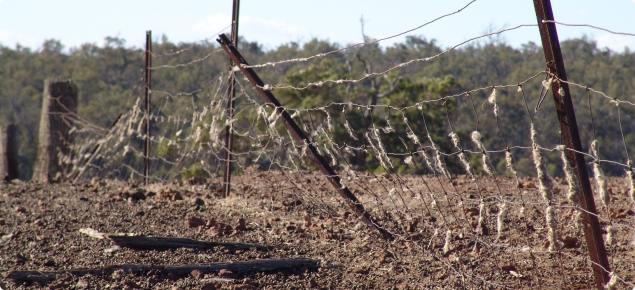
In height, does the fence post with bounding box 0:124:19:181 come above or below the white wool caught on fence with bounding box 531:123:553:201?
above

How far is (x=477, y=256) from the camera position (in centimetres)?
237

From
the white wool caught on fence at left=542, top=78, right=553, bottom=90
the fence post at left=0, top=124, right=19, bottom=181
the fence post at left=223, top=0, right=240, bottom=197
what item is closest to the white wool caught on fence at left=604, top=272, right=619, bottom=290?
the white wool caught on fence at left=542, top=78, right=553, bottom=90

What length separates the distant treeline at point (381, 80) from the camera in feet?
54.0

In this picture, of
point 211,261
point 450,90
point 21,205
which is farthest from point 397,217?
point 450,90

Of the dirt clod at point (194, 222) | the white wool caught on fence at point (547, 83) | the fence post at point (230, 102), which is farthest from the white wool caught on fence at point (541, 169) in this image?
the fence post at point (230, 102)

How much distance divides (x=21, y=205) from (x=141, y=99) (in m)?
1.48

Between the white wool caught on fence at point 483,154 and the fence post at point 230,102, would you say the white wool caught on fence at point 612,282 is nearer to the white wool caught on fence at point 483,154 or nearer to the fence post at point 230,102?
the white wool caught on fence at point 483,154

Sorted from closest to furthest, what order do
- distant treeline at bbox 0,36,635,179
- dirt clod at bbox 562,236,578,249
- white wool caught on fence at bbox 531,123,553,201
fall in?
1. white wool caught on fence at bbox 531,123,553,201
2. dirt clod at bbox 562,236,578,249
3. distant treeline at bbox 0,36,635,179

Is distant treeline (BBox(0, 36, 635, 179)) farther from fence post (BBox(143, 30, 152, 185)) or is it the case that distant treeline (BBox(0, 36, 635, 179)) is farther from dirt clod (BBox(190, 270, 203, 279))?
dirt clod (BBox(190, 270, 203, 279))

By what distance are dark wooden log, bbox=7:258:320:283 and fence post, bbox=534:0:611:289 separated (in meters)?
1.22

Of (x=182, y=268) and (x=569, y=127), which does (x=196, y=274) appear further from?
(x=569, y=127)

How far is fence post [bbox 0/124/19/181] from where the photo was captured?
5329 millimetres

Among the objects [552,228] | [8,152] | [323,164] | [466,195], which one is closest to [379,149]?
[323,164]

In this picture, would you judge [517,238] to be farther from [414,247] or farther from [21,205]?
[21,205]
